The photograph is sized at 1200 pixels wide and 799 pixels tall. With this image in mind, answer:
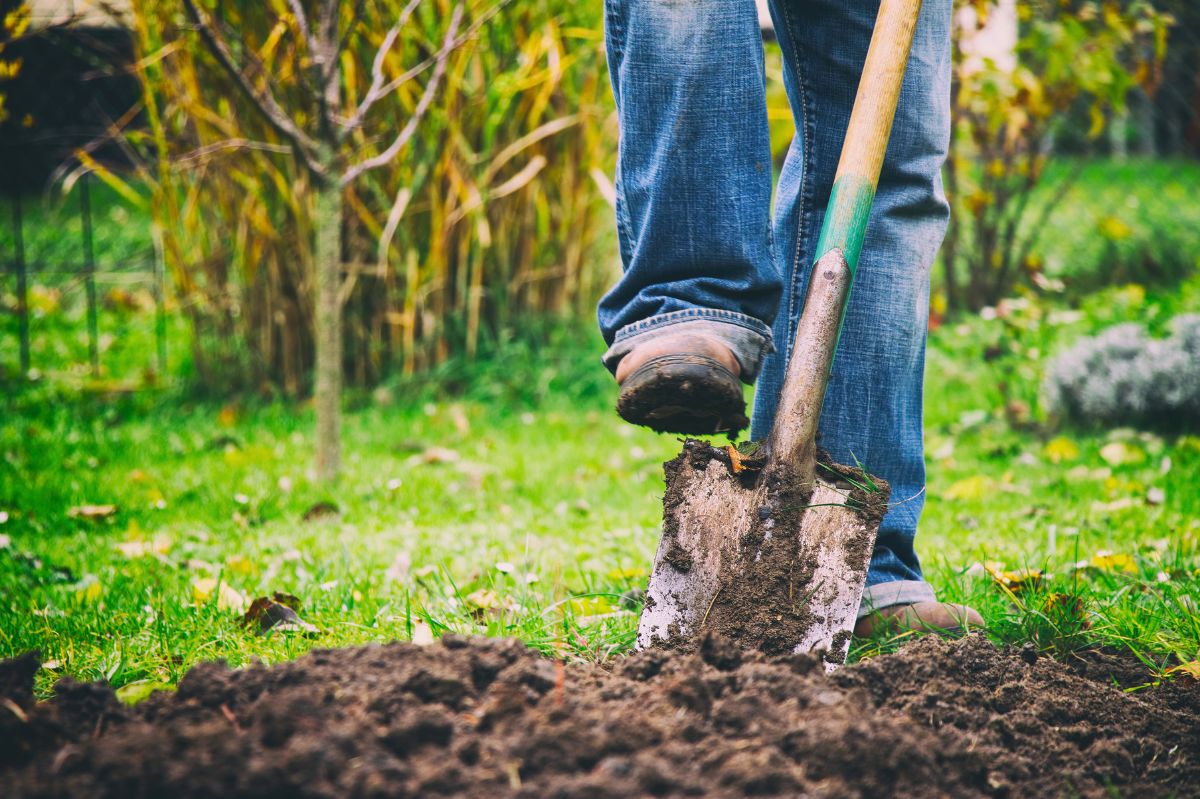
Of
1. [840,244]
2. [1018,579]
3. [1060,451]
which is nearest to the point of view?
[840,244]

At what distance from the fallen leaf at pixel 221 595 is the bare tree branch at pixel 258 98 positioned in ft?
4.51

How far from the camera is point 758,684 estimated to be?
116 centimetres

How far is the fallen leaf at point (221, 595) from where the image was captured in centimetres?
187

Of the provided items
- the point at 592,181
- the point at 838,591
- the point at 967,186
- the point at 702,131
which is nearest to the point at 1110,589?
the point at 838,591

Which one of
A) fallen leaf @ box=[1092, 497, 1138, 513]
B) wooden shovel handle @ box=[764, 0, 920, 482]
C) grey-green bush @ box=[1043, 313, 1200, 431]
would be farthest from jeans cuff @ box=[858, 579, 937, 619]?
grey-green bush @ box=[1043, 313, 1200, 431]

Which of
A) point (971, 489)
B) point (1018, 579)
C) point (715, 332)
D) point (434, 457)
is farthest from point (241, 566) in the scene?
point (971, 489)

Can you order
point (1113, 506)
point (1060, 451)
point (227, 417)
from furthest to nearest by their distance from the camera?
point (227, 417)
point (1060, 451)
point (1113, 506)

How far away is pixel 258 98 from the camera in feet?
9.08

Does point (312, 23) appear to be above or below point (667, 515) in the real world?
above

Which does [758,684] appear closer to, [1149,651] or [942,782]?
[942,782]

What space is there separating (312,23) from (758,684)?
3.44m

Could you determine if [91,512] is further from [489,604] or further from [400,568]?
[489,604]

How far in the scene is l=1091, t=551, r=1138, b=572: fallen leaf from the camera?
2096 millimetres

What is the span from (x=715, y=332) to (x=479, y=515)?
1.38 metres
